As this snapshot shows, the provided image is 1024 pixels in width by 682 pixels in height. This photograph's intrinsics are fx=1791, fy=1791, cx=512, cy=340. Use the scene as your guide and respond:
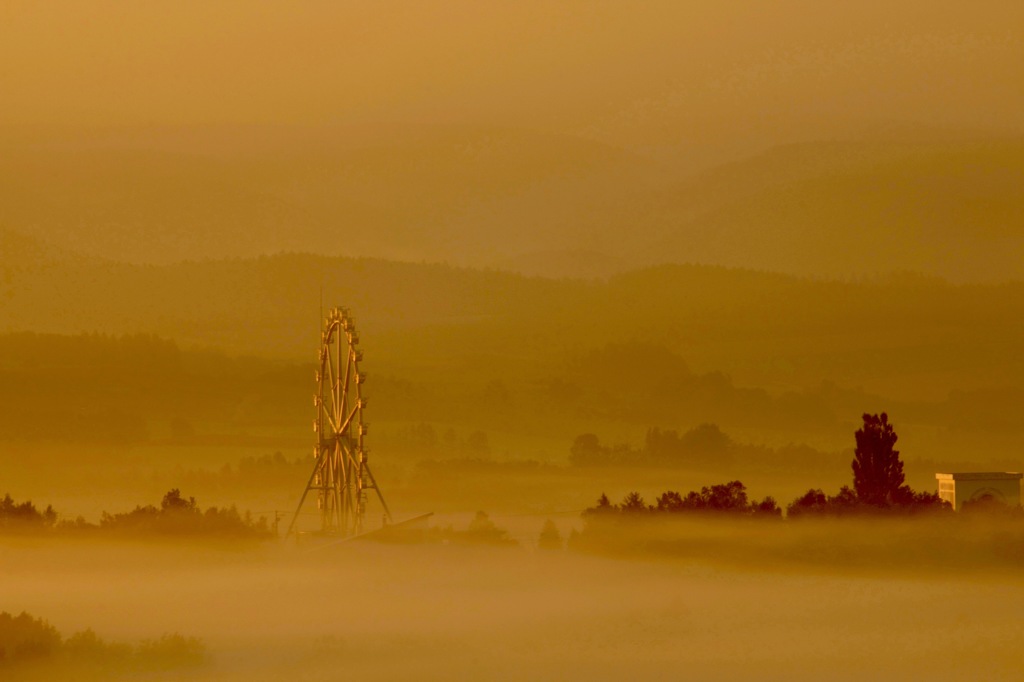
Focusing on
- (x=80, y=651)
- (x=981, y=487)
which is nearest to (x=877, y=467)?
(x=981, y=487)

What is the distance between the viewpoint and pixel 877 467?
124 m

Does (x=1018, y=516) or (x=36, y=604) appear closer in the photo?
(x=36, y=604)

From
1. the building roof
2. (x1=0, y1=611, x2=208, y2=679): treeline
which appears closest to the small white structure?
the building roof

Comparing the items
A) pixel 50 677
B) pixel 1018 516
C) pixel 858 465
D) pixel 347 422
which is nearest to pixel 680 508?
pixel 858 465

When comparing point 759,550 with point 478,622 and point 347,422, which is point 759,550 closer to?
point 478,622

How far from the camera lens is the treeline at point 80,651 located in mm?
85312

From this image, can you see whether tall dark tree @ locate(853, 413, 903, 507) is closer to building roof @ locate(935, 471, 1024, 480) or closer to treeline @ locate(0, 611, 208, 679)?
building roof @ locate(935, 471, 1024, 480)

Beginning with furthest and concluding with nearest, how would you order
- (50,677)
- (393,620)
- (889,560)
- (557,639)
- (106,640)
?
(889,560)
(393,620)
(557,639)
(106,640)
(50,677)

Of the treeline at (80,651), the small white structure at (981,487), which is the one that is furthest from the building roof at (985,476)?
the treeline at (80,651)

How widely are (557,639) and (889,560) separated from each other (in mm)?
33123

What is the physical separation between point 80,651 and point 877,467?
5853 centimetres

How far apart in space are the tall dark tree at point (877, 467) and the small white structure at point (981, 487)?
138 inches

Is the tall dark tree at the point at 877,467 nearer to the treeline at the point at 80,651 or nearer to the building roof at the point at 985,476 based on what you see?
the building roof at the point at 985,476

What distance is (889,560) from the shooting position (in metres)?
131
